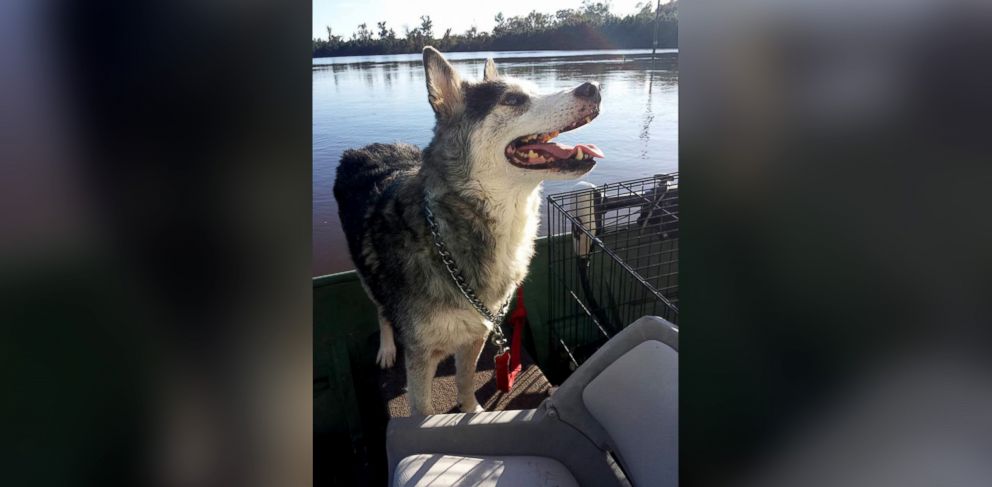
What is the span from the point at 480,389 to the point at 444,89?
1602 millimetres

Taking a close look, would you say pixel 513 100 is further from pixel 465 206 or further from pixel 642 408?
pixel 642 408

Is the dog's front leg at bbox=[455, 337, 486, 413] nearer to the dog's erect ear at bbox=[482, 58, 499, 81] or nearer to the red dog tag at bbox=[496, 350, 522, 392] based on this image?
the red dog tag at bbox=[496, 350, 522, 392]

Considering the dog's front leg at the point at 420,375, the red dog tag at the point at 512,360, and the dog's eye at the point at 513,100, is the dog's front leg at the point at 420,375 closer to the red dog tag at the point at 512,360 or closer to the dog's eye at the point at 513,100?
the red dog tag at the point at 512,360

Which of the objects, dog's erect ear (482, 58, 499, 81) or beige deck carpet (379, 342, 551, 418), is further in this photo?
beige deck carpet (379, 342, 551, 418)

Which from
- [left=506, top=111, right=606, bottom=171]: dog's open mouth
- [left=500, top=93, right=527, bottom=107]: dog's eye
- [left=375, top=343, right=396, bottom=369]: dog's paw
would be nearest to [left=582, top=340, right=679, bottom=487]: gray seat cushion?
[left=506, top=111, right=606, bottom=171]: dog's open mouth

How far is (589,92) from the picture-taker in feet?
6.92

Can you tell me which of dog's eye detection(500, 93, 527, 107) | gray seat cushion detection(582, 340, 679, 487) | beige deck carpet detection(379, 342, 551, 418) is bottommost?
beige deck carpet detection(379, 342, 551, 418)

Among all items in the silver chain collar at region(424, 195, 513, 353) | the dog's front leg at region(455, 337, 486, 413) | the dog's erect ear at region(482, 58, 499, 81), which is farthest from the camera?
the dog's front leg at region(455, 337, 486, 413)

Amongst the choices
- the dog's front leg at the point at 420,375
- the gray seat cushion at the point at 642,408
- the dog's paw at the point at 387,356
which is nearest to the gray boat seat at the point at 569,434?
the gray seat cushion at the point at 642,408

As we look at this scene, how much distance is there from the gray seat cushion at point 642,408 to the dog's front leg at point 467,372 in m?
0.88

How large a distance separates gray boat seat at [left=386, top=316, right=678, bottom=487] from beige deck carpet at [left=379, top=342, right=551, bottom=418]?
929 mm

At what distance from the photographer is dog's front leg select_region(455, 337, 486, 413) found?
8.51ft
